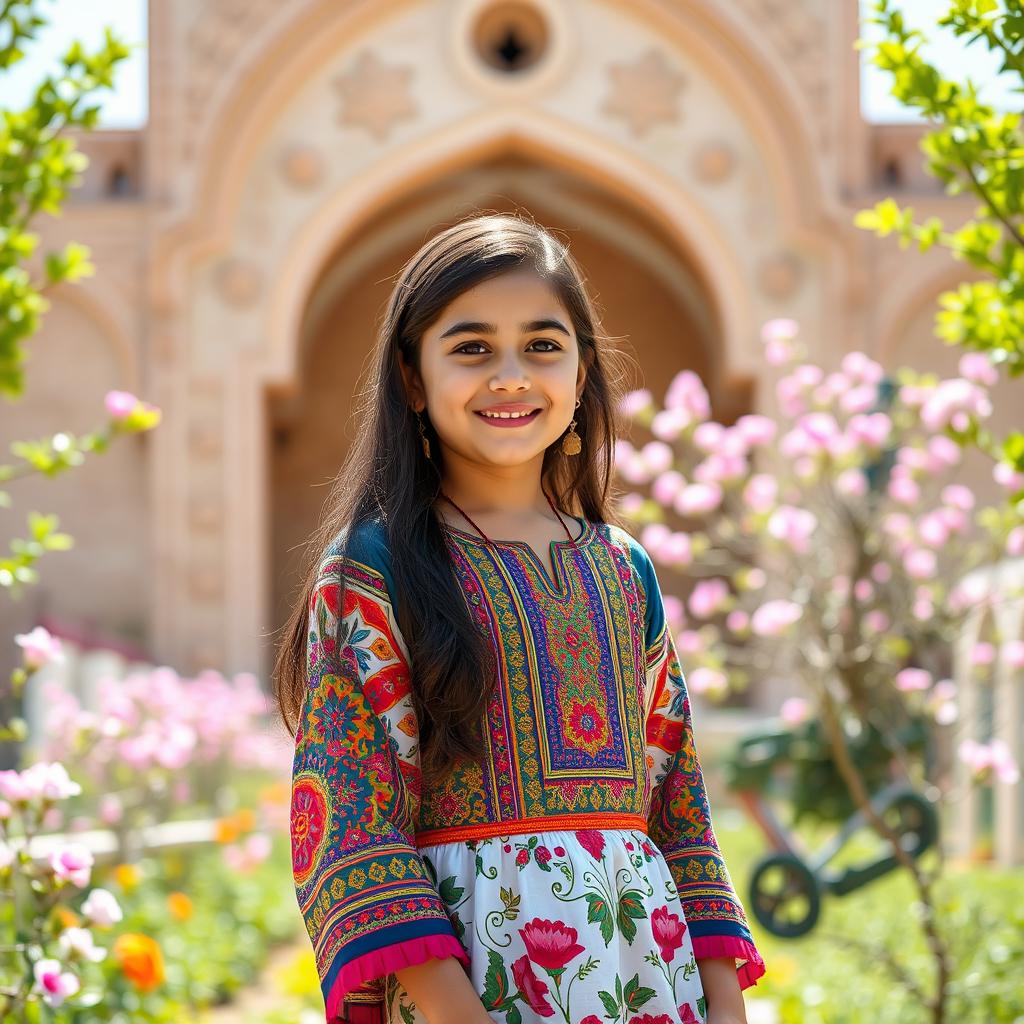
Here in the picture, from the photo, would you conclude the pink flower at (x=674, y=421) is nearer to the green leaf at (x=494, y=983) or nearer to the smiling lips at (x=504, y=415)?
the smiling lips at (x=504, y=415)

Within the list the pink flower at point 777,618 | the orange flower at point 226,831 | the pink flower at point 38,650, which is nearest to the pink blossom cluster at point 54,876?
the pink flower at point 38,650

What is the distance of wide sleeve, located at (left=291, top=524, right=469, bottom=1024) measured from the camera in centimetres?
144

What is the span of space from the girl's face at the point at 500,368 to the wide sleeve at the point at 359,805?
0.19 metres

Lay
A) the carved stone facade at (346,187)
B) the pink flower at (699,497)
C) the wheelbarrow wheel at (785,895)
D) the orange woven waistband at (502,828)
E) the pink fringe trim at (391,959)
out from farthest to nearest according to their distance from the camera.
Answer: the carved stone facade at (346,187), the pink flower at (699,497), the wheelbarrow wheel at (785,895), the orange woven waistband at (502,828), the pink fringe trim at (391,959)

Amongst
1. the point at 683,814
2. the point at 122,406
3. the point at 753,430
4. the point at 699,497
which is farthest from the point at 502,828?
the point at 753,430

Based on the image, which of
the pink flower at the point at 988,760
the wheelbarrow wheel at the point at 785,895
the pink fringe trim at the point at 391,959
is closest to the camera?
the pink fringe trim at the point at 391,959

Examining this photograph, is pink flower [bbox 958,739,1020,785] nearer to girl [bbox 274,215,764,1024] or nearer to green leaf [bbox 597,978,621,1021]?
girl [bbox 274,215,764,1024]

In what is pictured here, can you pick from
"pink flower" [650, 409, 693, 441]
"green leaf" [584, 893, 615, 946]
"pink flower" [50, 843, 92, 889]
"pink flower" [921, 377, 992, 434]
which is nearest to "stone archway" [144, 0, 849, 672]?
"pink flower" [650, 409, 693, 441]

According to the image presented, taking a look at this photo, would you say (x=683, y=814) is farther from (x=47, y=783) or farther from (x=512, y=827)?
(x=47, y=783)

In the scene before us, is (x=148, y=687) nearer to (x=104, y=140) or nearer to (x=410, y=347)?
(x=410, y=347)

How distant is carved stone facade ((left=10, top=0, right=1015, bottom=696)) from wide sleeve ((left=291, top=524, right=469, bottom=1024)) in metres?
10.6

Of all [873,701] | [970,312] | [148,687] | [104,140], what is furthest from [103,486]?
[970,312]

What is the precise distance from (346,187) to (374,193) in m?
0.23

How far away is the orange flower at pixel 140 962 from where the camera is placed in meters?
3.64
